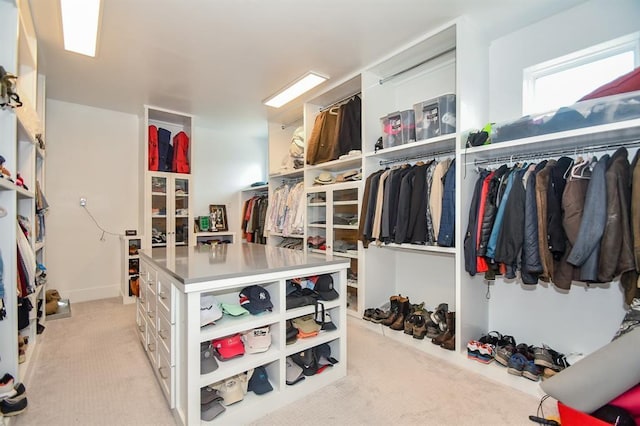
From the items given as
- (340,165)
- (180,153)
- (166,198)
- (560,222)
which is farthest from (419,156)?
(166,198)

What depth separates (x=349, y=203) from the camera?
341cm

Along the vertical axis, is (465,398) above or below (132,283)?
below

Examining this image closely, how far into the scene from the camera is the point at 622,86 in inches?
72.4

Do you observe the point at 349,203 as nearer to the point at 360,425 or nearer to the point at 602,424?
the point at 360,425

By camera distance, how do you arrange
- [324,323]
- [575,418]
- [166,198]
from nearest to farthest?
[575,418] → [324,323] → [166,198]

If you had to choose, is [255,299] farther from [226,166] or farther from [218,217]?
[226,166]

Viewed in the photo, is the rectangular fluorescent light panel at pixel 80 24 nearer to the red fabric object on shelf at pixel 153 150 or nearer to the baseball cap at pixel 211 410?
the red fabric object on shelf at pixel 153 150

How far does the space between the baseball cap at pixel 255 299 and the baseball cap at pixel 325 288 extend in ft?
1.29

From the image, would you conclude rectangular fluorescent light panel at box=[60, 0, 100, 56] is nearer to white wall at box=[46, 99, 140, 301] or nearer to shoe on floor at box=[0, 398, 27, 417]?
white wall at box=[46, 99, 140, 301]

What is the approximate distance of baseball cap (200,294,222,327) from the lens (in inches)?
64.7

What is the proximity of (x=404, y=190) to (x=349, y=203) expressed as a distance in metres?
0.78

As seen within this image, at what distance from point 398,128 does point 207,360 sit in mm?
2465

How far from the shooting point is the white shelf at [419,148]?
2585mm

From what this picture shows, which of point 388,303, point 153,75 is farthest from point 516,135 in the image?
point 153,75
